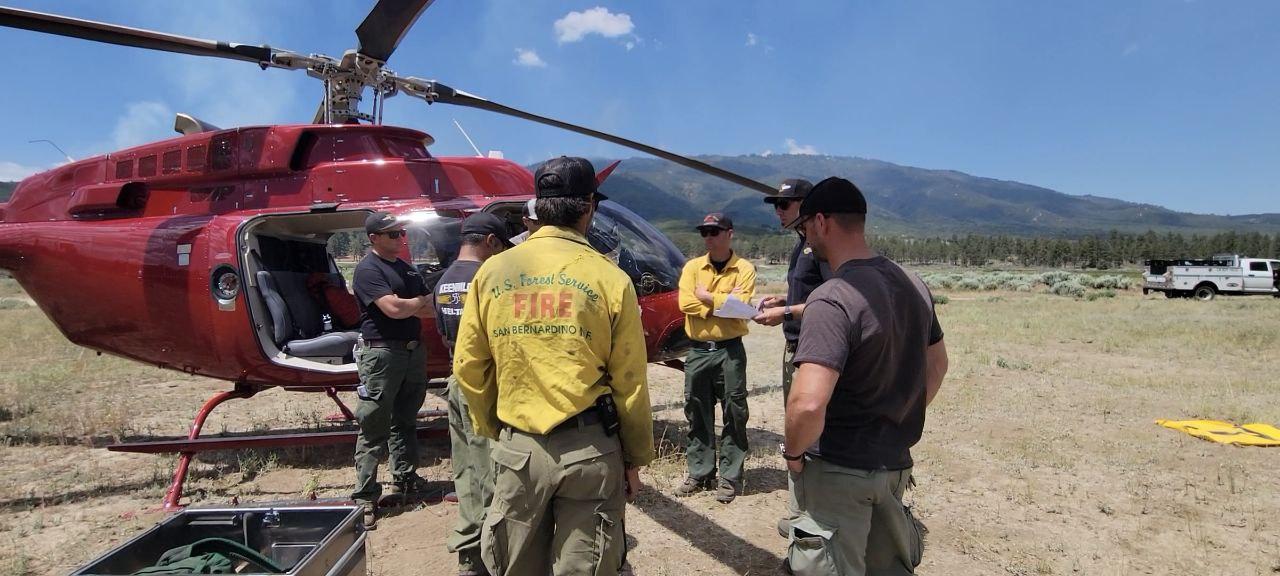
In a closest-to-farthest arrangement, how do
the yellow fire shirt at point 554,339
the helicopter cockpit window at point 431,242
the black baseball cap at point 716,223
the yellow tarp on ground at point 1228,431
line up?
the yellow fire shirt at point 554,339, the black baseball cap at point 716,223, the helicopter cockpit window at point 431,242, the yellow tarp on ground at point 1228,431

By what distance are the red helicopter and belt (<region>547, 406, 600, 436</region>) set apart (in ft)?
10.4

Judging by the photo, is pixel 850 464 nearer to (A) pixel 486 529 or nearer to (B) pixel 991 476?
(A) pixel 486 529

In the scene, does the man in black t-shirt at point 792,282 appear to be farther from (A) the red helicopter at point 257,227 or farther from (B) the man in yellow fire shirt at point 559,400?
(B) the man in yellow fire shirt at point 559,400

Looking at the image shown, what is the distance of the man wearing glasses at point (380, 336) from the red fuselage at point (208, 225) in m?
0.78

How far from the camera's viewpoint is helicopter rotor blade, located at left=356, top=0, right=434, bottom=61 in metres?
5.13

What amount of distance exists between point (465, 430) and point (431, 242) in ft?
7.18

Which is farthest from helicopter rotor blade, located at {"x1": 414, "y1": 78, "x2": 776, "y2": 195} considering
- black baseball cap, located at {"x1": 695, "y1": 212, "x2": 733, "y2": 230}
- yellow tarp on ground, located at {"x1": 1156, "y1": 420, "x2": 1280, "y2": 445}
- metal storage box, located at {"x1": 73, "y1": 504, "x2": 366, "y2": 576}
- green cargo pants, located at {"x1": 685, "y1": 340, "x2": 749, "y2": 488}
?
yellow tarp on ground, located at {"x1": 1156, "y1": 420, "x2": 1280, "y2": 445}

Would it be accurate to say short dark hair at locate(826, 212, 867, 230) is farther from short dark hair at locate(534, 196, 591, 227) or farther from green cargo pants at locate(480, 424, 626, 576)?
green cargo pants at locate(480, 424, 626, 576)

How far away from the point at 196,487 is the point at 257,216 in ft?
7.80

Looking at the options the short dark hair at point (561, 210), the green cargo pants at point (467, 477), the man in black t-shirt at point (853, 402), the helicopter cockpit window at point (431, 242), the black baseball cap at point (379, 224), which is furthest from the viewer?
the helicopter cockpit window at point (431, 242)

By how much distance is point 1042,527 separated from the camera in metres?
4.64

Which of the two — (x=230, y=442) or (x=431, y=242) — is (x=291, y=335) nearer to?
(x=230, y=442)

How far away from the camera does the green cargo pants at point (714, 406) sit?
195 inches

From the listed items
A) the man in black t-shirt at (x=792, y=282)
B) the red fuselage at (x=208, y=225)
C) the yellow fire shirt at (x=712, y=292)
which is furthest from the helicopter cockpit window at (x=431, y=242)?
the man in black t-shirt at (x=792, y=282)
